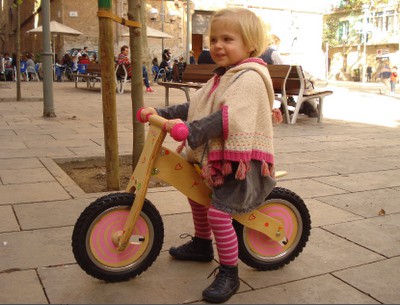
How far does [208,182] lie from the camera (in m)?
2.53

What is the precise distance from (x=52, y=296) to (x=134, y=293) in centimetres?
37

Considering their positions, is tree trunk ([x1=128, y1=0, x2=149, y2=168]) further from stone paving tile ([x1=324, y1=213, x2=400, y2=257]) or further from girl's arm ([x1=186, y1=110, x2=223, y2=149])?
girl's arm ([x1=186, y1=110, x2=223, y2=149])

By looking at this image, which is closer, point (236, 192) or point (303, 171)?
point (236, 192)

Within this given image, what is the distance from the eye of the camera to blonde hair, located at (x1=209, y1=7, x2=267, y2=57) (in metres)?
2.48

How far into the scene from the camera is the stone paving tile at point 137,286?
7.84ft

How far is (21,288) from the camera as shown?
246 centimetres

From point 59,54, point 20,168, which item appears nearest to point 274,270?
point 20,168

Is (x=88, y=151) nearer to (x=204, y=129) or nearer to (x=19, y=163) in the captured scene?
(x=19, y=163)

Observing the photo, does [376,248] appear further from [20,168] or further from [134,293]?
[20,168]

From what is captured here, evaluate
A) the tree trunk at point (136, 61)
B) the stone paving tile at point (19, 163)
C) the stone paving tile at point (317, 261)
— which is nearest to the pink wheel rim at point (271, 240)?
the stone paving tile at point (317, 261)

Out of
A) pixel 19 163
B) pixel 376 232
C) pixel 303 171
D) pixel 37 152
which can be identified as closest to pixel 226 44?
pixel 376 232

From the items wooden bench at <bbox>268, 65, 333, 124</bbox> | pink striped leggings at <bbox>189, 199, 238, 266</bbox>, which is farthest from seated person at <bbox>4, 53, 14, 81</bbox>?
pink striped leggings at <bbox>189, 199, 238, 266</bbox>

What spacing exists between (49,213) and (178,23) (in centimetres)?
2963

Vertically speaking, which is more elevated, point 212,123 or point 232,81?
point 232,81
